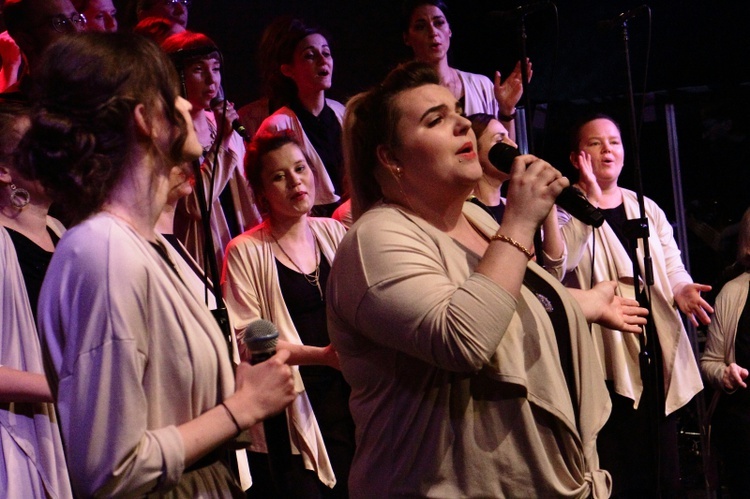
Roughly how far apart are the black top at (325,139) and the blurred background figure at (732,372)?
224cm

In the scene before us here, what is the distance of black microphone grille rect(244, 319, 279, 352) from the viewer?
153 centimetres

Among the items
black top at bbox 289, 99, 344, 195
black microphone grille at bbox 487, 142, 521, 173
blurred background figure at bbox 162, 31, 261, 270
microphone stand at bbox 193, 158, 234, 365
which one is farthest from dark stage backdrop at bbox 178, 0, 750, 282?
black microphone grille at bbox 487, 142, 521, 173

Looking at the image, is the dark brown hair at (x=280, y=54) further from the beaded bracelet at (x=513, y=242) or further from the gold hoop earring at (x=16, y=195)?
the beaded bracelet at (x=513, y=242)

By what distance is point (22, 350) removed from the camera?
237cm

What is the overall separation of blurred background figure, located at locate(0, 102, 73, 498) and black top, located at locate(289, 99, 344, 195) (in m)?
1.95

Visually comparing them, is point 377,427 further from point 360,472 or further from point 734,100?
point 734,100

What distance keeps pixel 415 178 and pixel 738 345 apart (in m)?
3.41

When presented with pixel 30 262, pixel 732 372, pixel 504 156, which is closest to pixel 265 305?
pixel 30 262

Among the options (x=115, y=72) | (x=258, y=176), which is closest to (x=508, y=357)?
(x=115, y=72)

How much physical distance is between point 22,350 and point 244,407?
3.84 ft

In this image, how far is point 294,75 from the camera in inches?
176

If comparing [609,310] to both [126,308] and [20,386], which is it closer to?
[126,308]

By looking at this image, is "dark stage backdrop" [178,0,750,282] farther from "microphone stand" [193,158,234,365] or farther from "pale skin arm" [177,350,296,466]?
"pale skin arm" [177,350,296,466]

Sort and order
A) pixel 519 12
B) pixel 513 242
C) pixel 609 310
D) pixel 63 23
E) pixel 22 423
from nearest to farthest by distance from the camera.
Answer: pixel 513 242, pixel 609 310, pixel 22 423, pixel 63 23, pixel 519 12
